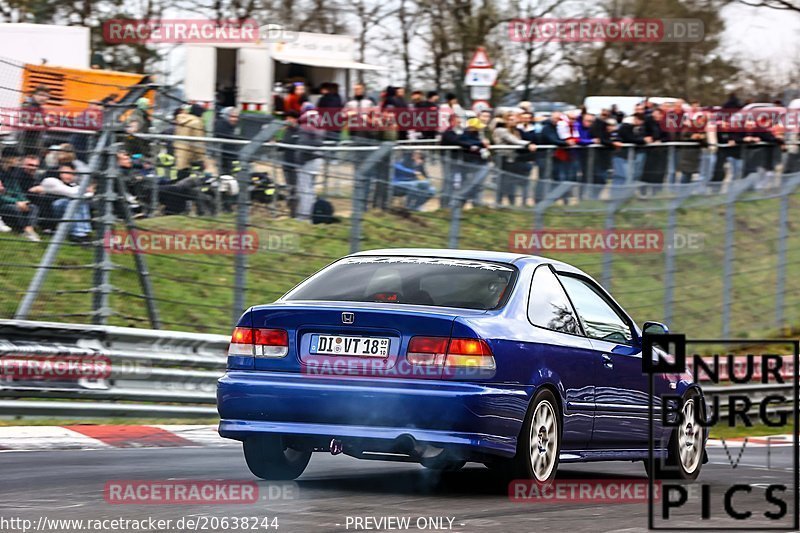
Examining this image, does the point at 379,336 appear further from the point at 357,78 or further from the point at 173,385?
the point at 357,78

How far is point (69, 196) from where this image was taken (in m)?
12.4

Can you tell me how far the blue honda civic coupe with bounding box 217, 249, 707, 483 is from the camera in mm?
7336

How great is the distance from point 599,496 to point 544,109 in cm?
2036

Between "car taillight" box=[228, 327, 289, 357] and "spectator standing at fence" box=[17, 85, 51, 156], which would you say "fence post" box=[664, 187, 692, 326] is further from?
"car taillight" box=[228, 327, 289, 357]

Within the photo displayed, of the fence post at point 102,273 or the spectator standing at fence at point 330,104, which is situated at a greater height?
the spectator standing at fence at point 330,104

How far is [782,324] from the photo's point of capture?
21234mm

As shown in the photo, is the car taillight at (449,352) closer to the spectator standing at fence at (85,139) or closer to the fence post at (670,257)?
the spectator standing at fence at (85,139)

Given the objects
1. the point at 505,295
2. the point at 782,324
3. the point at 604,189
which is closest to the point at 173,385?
the point at 505,295

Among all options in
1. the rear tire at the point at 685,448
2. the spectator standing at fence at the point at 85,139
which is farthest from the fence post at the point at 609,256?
the rear tire at the point at 685,448

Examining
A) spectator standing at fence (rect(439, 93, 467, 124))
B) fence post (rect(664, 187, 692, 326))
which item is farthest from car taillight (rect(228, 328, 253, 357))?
spectator standing at fence (rect(439, 93, 467, 124))

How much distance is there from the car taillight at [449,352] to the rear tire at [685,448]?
2343 mm
